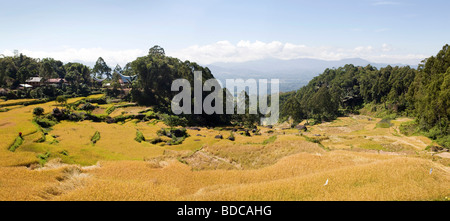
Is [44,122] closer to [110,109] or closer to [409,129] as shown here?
[110,109]

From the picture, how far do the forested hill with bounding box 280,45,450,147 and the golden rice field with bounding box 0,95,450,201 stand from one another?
9545 mm

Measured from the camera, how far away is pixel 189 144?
136 feet

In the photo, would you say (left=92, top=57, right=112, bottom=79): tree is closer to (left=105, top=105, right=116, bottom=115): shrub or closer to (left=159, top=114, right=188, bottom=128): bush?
(left=105, top=105, right=116, bottom=115): shrub

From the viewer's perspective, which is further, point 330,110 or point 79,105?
point 330,110

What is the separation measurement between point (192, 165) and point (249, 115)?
5586 centimetres

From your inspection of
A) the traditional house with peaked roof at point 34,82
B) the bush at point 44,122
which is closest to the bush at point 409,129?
the bush at point 44,122

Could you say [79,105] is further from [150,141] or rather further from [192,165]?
[192,165]

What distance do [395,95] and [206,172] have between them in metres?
94.9

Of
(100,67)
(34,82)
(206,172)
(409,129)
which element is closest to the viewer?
(206,172)

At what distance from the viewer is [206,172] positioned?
2472 cm

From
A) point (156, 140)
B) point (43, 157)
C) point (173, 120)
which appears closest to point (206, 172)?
point (43, 157)

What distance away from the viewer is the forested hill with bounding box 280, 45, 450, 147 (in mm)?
43938
